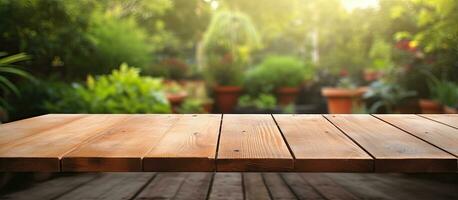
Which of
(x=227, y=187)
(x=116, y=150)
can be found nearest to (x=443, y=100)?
(x=227, y=187)

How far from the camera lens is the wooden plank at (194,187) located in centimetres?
180

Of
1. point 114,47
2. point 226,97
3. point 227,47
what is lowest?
point 226,97

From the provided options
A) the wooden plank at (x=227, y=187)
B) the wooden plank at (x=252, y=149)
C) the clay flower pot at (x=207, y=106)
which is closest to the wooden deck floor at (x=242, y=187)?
the wooden plank at (x=227, y=187)

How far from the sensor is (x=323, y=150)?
1100 millimetres

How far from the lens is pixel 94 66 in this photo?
4.68 metres

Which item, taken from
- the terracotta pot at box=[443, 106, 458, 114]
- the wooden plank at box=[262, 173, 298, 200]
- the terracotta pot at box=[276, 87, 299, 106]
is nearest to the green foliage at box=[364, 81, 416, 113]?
the terracotta pot at box=[443, 106, 458, 114]

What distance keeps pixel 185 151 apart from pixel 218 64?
5.62 meters

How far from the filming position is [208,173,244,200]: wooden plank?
1781mm

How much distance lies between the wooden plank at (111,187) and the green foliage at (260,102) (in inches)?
159

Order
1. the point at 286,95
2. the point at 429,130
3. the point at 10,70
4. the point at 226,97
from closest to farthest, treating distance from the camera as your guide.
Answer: the point at 429,130, the point at 10,70, the point at 226,97, the point at 286,95

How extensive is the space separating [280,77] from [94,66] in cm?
317

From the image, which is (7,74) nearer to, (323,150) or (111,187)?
(111,187)

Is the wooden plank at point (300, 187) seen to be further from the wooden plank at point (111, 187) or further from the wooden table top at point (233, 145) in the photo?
the wooden plank at point (111, 187)

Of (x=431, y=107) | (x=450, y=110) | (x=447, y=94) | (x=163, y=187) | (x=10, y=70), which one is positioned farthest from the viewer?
(x=431, y=107)
